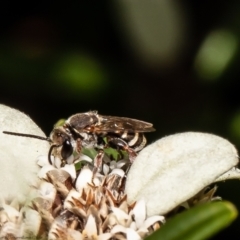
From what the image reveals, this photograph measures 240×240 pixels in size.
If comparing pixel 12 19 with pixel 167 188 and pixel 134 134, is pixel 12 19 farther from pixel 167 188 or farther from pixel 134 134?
pixel 167 188

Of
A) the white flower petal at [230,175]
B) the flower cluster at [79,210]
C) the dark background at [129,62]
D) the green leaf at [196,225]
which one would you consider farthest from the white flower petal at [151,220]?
the dark background at [129,62]

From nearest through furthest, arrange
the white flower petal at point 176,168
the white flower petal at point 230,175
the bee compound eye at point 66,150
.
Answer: the white flower petal at point 176,168 < the white flower petal at point 230,175 < the bee compound eye at point 66,150

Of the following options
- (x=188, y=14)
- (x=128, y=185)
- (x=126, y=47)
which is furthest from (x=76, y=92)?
(x=128, y=185)

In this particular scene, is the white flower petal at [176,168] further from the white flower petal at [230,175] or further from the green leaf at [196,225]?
the green leaf at [196,225]


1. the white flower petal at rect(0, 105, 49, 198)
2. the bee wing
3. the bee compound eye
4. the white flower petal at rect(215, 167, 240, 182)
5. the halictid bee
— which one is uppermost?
the white flower petal at rect(215, 167, 240, 182)

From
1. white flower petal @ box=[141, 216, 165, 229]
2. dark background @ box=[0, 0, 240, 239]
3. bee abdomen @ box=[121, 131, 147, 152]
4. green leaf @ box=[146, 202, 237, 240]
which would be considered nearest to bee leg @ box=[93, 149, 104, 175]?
bee abdomen @ box=[121, 131, 147, 152]

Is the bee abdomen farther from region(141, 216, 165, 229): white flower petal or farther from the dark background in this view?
the dark background
